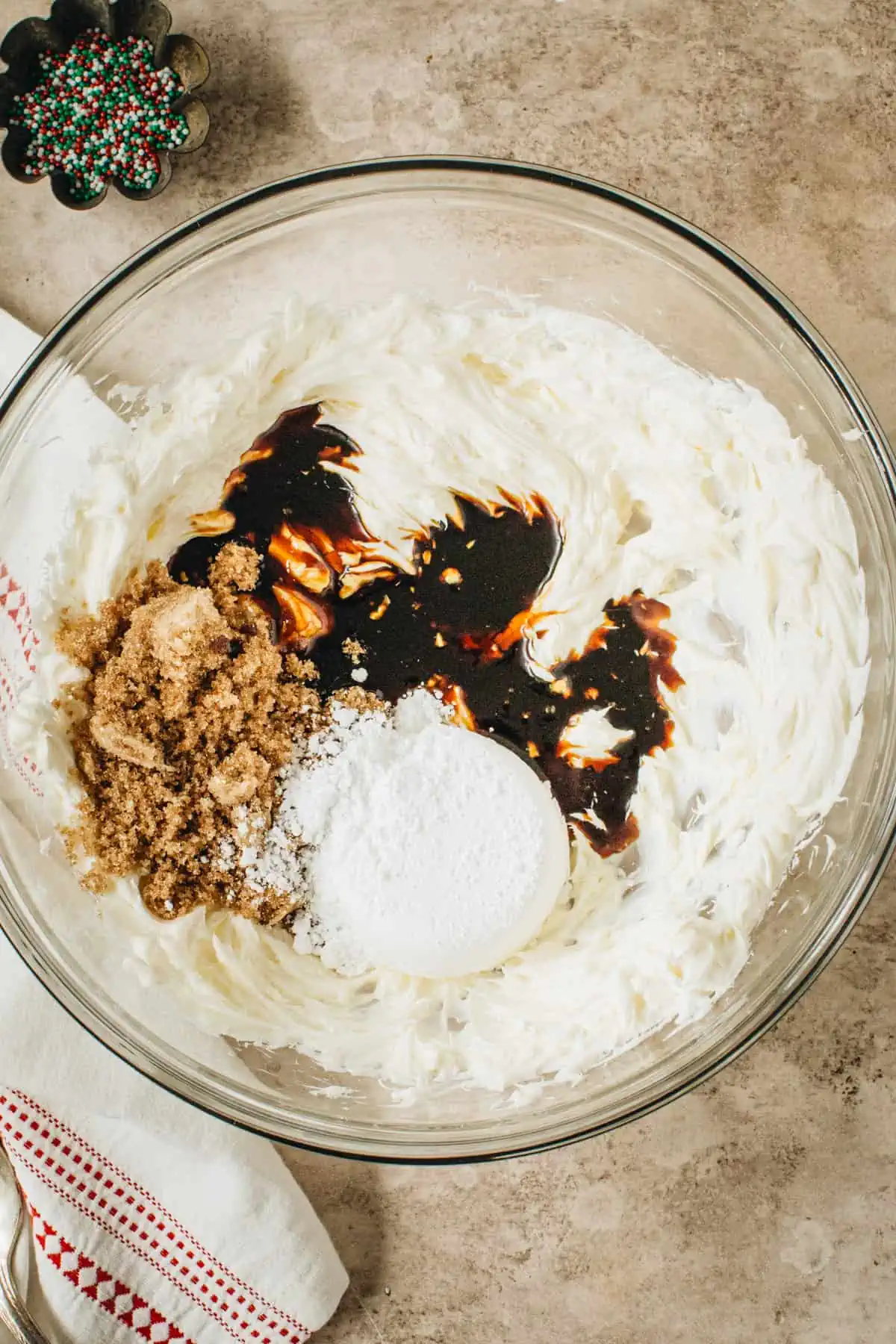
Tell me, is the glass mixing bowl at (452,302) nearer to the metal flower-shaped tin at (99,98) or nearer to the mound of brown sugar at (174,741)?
the mound of brown sugar at (174,741)

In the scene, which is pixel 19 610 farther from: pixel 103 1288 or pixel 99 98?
pixel 103 1288

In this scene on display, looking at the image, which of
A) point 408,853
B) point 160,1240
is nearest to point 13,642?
point 408,853

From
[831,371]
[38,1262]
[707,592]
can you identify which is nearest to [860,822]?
[707,592]

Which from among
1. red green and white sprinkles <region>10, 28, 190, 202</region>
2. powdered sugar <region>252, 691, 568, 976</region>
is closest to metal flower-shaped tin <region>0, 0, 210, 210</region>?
red green and white sprinkles <region>10, 28, 190, 202</region>

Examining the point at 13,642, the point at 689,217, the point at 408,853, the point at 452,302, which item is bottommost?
the point at 408,853

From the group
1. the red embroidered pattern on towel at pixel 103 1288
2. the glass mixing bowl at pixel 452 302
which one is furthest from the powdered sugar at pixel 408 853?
the red embroidered pattern on towel at pixel 103 1288

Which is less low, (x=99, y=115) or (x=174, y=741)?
(x=99, y=115)
